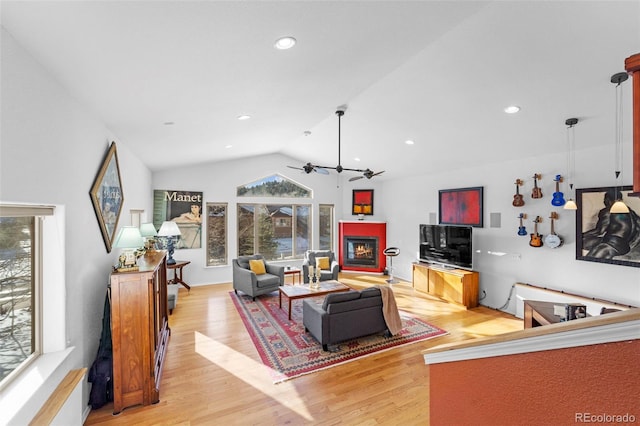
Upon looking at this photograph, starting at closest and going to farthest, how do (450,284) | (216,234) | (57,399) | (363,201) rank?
(57,399)
(450,284)
(216,234)
(363,201)

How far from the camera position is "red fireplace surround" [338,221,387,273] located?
8328mm

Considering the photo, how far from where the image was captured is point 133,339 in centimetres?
276

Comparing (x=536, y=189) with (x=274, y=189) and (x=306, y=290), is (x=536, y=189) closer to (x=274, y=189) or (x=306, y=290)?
(x=306, y=290)

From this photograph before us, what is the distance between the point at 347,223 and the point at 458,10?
6.68 meters

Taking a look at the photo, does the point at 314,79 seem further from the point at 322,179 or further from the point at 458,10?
the point at 322,179

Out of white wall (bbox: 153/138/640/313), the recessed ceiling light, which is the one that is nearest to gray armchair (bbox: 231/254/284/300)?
white wall (bbox: 153/138/640/313)

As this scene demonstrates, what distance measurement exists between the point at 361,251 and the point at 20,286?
24.0ft

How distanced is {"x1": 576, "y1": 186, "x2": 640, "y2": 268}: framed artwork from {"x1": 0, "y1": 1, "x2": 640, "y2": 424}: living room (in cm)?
13

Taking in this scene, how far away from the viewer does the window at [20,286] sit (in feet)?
5.90

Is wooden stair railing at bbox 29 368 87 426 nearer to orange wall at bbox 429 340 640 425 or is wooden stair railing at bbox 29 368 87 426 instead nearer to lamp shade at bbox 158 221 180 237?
orange wall at bbox 429 340 640 425

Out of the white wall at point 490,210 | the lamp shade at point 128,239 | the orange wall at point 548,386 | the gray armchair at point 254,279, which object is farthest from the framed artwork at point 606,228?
the lamp shade at point 128,239

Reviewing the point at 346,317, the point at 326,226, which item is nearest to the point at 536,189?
the point at 346,317

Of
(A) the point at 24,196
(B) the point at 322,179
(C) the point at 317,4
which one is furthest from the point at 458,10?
(B) the point at 322,179

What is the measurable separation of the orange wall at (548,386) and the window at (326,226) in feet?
24.5
